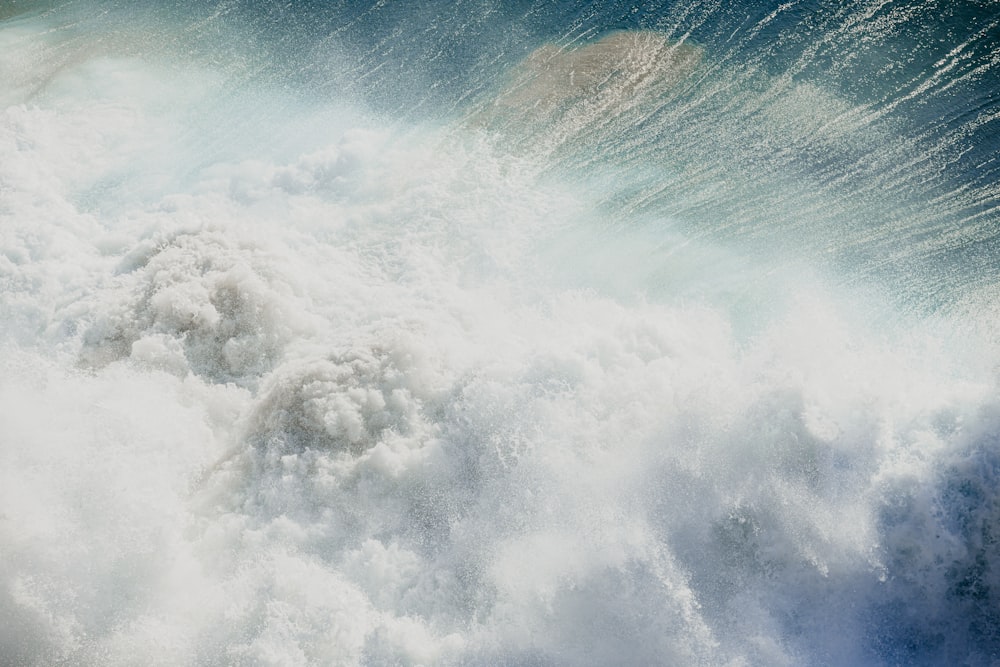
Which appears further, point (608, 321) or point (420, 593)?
point (608, 321)

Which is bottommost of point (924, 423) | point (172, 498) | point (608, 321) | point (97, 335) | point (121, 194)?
point (924, 423)

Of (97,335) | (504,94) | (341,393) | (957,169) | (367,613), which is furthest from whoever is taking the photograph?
(504,94)

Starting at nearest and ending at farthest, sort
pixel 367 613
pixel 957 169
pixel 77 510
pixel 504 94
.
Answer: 1. pixel 367 613
2. pixel 77 510
3. pixel 957 169
4. pixel 504 94

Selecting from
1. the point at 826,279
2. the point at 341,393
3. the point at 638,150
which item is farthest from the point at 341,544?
the point at 638,150

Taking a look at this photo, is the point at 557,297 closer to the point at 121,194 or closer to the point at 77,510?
the point at 77,510

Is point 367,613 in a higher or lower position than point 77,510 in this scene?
lower

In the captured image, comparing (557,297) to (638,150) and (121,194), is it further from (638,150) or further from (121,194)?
(121,194)
